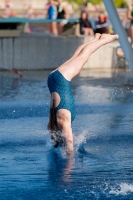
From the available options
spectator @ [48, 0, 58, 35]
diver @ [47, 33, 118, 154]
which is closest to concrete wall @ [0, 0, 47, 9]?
spectator @ [48, 0, 58, 35]

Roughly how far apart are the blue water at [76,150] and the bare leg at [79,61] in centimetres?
94

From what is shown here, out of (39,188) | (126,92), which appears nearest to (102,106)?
(126,92)

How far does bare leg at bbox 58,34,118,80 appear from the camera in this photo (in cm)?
748

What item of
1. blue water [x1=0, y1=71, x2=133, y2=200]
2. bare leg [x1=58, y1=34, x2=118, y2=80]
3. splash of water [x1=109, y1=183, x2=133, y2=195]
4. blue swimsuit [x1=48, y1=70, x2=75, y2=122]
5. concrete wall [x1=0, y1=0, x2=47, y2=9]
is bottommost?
concrete wall [x1=0, y1=0, x2=47, y2=9]

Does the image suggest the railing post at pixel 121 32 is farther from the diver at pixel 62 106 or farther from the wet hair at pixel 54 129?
the wet hair at pixel 54 129

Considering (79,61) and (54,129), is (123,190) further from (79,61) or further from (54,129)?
(79,61)

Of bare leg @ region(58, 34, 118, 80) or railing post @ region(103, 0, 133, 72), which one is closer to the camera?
bare leg @ region(58, 34, 118, 80)

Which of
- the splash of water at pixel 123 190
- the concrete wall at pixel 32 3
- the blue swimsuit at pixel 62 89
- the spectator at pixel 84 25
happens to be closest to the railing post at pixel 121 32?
the blue swimsuit at pixel 62 89

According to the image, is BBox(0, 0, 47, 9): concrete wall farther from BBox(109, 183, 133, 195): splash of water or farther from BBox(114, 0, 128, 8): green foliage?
BBox(109, 183, 133, 195): splash of water

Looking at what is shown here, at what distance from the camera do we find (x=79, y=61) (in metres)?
7.64

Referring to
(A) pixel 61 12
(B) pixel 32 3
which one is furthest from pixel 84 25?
(B) pixel 32 3

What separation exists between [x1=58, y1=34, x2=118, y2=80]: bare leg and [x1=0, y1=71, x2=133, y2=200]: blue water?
0.94m

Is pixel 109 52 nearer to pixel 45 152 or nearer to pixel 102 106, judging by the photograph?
A: pixel 102 106

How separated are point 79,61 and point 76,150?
1.09m
